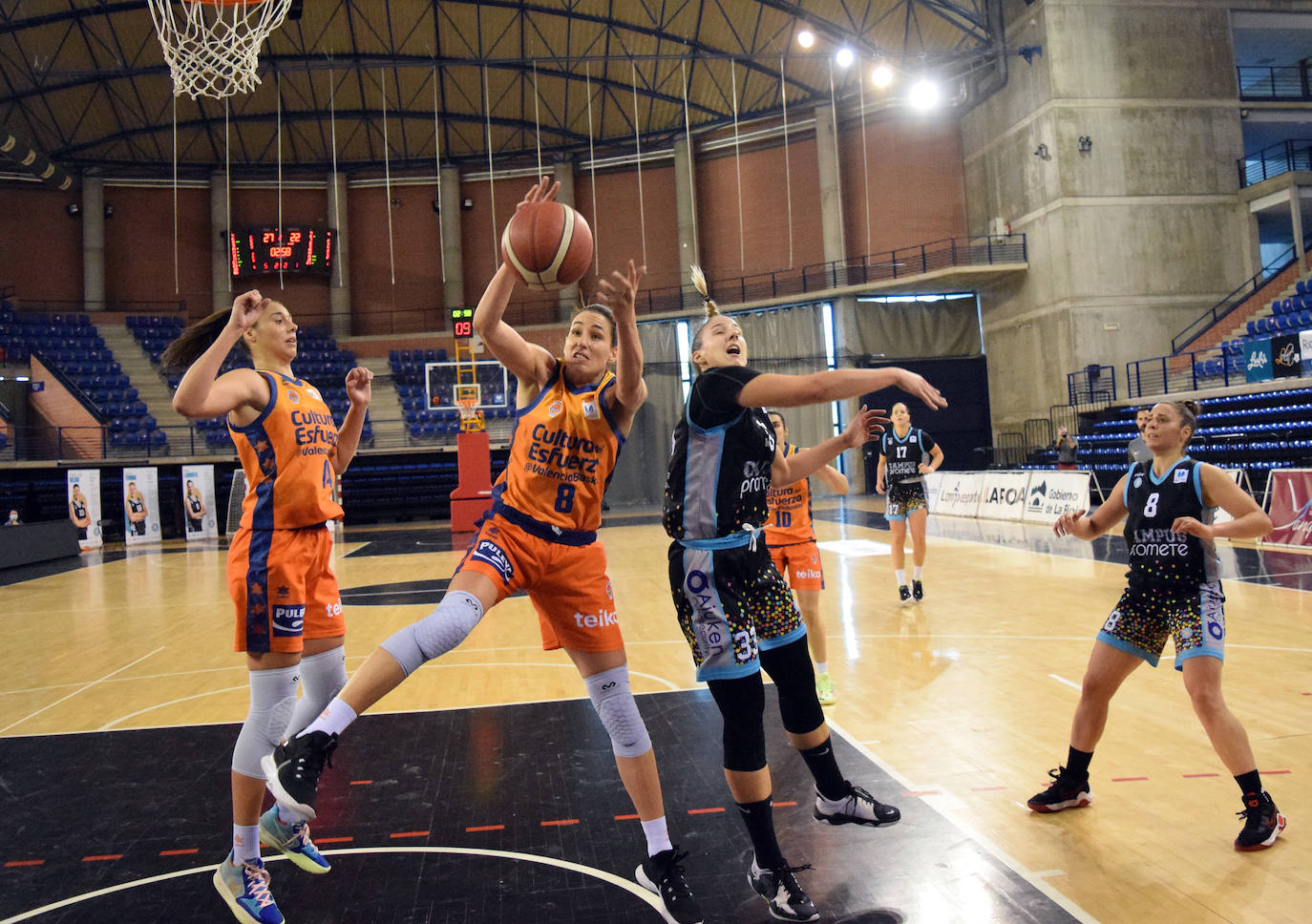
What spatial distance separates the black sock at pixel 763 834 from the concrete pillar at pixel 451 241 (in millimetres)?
26867

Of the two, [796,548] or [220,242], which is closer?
[796,548]

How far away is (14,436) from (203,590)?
1498 centimetres

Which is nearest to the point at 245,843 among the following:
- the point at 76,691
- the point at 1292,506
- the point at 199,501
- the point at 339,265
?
the point at 76,691

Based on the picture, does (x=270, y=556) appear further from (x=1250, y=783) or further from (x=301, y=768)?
(x=1250, y=783)

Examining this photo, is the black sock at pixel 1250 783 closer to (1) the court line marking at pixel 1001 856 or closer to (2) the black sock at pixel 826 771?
(1) the court line marking at pixel 1001 856

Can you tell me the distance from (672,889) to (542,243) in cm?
215

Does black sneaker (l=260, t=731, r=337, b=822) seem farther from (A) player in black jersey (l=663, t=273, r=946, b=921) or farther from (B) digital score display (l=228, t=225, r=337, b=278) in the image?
(B) digital score display (l=228, t=225, r=337, b=278)

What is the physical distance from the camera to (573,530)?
2.97 m

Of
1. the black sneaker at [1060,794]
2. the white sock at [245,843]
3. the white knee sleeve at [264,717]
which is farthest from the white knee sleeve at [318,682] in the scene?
the black sneaker at [1060,794]

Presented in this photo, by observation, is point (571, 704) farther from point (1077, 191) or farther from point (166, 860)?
point (1077, 191)

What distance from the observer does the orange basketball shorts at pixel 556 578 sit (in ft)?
9.45

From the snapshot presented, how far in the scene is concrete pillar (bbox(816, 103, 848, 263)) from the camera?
83.7 ft

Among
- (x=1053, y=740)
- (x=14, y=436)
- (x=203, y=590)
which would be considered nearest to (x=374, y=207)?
(x=14, y=436)

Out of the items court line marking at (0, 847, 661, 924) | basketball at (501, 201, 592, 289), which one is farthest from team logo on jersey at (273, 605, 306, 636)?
basketball at (501, 201, 592, 289)
